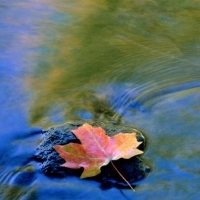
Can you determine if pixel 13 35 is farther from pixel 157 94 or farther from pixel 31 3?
pixel 157 94

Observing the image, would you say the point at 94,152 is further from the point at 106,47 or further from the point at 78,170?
the point at 106,47

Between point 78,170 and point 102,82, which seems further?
point 102,82

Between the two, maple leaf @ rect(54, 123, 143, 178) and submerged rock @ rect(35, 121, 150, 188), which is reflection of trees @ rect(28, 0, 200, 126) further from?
maple leaf @ rect(54, 123, 143, 178)

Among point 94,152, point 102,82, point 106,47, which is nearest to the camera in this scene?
point 94,152

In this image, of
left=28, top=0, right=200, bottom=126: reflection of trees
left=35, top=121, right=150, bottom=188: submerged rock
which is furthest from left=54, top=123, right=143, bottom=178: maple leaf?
left=28, top=0, right=200, bottom=126: reflection of trees

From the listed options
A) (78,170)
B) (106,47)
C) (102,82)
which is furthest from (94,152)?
(106,47)

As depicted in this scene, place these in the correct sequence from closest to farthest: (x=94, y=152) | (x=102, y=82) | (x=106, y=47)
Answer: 1. (x=94, y=152)
2. (x=102, y=82)
3. (x=106, y=47)

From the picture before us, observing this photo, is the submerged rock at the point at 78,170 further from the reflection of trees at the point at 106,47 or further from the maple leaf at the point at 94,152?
the reflection of trees at the point at 106,47
